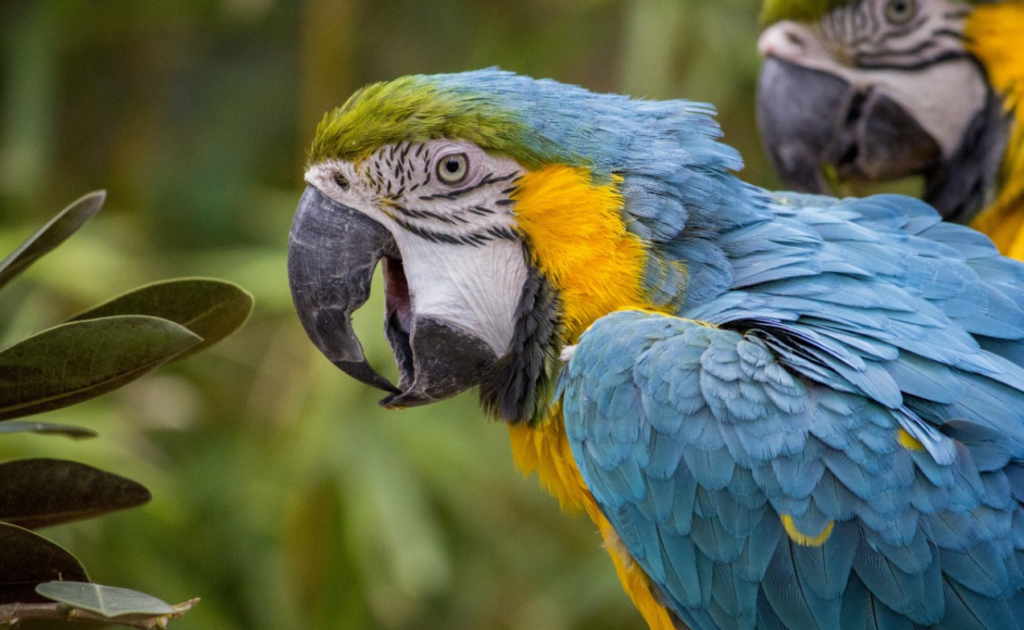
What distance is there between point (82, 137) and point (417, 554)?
2.39 meters

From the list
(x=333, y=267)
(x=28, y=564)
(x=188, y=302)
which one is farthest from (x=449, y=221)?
(x=28, y=564)

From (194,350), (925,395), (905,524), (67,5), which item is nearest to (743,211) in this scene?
(925,395)

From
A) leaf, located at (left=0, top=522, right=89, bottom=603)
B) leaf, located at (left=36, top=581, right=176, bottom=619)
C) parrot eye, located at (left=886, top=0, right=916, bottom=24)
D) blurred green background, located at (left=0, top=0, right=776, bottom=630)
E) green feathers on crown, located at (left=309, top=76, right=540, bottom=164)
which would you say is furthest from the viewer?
blurred green background, located at (left=0, top=0, right=776, bottom=630)

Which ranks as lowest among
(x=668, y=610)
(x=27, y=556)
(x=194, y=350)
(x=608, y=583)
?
(x=608, y=583)

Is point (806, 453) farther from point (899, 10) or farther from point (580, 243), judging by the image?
point (899, 10)

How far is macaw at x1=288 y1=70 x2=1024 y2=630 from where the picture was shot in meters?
1.03

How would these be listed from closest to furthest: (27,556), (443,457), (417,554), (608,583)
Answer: (27,556) → (417,554) → (443,457) → (608,583)

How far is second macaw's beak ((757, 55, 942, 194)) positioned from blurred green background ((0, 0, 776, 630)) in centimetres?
97

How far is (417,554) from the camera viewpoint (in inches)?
94.3

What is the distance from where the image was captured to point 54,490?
0.99m

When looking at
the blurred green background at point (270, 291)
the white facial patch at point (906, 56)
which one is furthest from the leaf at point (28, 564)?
the white facial patch at point (906, 56)

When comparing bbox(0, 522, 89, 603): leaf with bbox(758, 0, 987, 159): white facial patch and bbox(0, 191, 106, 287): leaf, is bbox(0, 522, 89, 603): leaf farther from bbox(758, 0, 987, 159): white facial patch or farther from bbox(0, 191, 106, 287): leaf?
bbox(758, 0, 987, 159): white facial patch

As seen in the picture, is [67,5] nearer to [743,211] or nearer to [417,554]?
[417,554]

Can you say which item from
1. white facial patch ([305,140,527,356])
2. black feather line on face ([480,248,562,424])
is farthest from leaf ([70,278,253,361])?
black feather line on face ([480,248,562,424])
